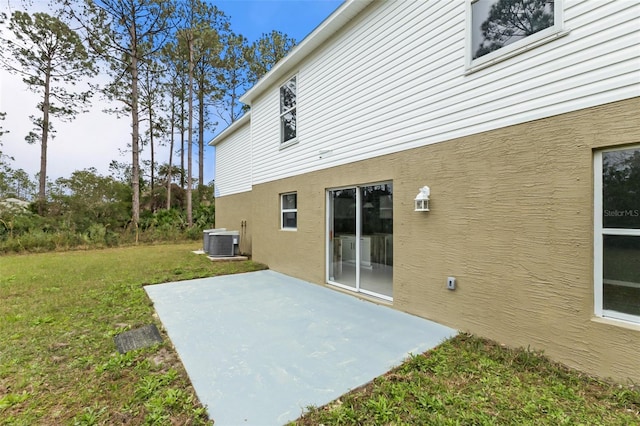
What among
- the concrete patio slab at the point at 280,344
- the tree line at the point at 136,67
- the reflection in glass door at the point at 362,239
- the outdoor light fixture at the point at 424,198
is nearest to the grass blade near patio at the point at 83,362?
the concrete patio slab at the point at 280,344

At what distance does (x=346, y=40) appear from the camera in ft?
18.2

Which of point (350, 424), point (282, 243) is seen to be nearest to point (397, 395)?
point (350, 424)

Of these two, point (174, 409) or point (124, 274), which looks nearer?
point (174, 409)

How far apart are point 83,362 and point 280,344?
2.08 meters

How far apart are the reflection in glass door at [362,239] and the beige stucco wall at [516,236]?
0.32 metres

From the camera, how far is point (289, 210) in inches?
295

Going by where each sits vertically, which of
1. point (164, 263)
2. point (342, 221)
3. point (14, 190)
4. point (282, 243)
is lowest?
point (164, 263)

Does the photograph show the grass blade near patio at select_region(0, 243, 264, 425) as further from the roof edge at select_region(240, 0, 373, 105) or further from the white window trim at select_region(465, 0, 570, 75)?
the roof edge at select_region(240, 0, 373, 105)

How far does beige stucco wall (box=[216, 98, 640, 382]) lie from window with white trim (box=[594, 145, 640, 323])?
0.09 m

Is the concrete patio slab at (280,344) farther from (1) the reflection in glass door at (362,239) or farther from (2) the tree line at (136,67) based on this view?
(2) the tree line at (136,67)

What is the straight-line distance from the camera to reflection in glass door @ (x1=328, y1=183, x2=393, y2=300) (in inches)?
190

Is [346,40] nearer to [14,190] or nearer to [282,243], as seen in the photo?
[282,243]

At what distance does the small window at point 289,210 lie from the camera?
7.25 meters

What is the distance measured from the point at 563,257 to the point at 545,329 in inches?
30.2
